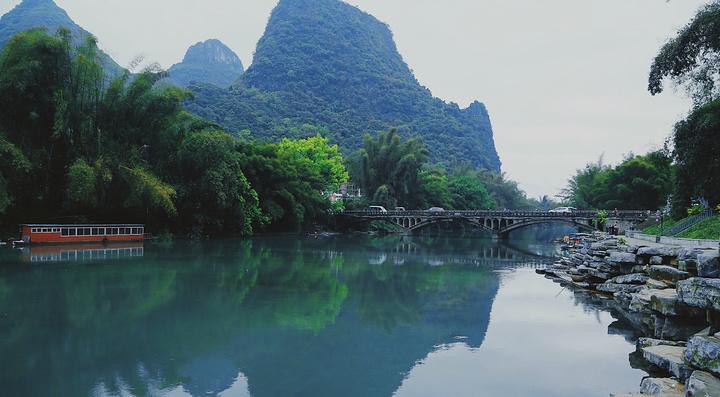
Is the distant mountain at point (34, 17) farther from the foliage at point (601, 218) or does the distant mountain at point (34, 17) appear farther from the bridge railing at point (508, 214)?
the foliage at point (601, 218)

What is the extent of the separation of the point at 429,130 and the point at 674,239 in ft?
385

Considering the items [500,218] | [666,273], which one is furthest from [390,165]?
[666,273]

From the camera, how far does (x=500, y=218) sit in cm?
4928

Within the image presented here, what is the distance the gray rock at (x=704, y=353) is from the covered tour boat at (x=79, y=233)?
30.1 metres

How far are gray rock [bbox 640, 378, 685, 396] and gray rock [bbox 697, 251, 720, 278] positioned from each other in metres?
1.59

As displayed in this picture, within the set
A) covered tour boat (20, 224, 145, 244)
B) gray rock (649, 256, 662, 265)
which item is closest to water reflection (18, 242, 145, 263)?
covered tour boat (20, 224, 145, 244)

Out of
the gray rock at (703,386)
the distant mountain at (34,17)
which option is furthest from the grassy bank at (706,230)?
the distant mountain at (34,17)

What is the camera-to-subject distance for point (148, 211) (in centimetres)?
3566

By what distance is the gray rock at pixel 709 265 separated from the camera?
7461 mm

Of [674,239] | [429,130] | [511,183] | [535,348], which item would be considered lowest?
[535,348]

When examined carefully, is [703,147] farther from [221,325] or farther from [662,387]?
[221,325]

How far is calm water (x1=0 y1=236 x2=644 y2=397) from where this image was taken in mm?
8586

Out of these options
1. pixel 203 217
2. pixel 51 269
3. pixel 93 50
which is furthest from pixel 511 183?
pixel 51 269

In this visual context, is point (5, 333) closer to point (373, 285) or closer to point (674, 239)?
point (373, 285)
